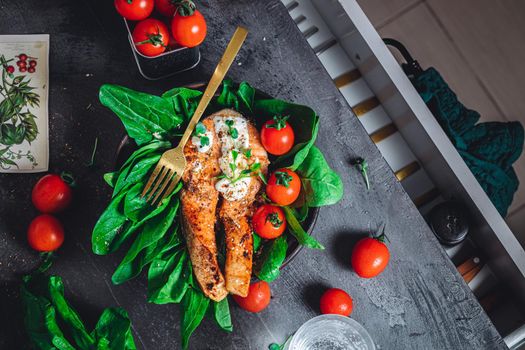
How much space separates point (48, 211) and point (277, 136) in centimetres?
48

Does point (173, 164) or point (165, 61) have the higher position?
point (165, 61)

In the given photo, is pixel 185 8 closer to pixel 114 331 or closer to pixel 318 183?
pixel 318 183

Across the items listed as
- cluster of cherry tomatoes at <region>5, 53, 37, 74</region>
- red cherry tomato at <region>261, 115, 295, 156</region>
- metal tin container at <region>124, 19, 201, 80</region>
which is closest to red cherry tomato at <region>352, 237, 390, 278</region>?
red cherry tomato at <region>261, 115, 295, 156</region>

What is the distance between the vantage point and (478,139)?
58.8 inches

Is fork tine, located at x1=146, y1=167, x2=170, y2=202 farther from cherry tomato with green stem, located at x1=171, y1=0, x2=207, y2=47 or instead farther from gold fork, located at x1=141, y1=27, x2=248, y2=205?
cherry tomato with green stem, located at x1=171, y1=0, x2=207, y2=47

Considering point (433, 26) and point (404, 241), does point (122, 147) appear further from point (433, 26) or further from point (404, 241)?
point (433, 26)

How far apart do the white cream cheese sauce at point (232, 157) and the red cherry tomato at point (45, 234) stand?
0.34 meters

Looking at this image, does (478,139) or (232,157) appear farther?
(478,139)

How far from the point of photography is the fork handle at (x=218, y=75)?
1097 millimetres

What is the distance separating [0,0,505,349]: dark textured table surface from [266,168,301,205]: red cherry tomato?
0.18m

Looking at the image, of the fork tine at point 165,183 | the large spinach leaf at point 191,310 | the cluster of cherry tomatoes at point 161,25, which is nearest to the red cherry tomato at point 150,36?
the cluster of cherry tomatoes at point 161,25

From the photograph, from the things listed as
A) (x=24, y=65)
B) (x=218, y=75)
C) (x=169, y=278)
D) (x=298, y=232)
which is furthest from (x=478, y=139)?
(x=24, y=65)

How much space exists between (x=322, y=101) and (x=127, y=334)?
0.60 metres

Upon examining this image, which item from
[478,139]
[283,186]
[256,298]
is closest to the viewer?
[283,186]
